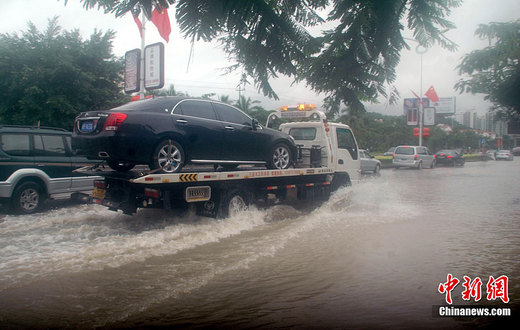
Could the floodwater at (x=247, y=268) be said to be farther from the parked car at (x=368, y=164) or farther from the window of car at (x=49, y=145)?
the parked car at (x=368, y=164)

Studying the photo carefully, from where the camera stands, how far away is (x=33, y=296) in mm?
4230

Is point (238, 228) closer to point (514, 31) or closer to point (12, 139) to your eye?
point (12, 139)

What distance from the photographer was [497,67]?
1.83 metres

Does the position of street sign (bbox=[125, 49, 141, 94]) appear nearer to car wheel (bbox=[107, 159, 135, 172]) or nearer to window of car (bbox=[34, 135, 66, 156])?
window of car (bbox=[34, 135, 66, 156])

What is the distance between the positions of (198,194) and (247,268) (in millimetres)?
2240

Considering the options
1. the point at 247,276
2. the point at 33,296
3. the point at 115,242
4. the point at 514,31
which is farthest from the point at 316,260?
the point at 514,31

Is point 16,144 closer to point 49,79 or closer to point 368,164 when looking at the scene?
point 49,79

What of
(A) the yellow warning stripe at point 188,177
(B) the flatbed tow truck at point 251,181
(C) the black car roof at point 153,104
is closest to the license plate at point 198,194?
(B) the flatbed tow truck at point 251,181

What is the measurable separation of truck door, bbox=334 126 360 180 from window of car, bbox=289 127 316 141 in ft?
1.93

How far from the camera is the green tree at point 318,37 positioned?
1.90 m

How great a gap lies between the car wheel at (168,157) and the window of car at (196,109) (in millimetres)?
665

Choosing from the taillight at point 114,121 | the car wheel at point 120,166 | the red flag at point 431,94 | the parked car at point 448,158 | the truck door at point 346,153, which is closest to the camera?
the red flag at point 431,94

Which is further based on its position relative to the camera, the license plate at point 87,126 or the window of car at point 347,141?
the window of car at point 347,141

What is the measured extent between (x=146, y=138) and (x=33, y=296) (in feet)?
9.40
